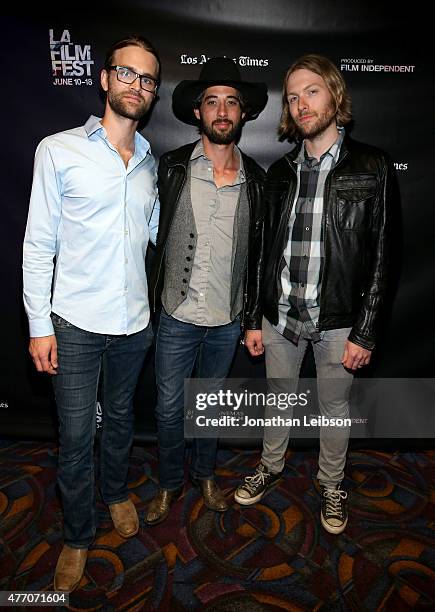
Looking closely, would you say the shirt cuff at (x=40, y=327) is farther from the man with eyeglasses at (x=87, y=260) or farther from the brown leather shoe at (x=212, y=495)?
the brown leather shoe at (x=212, y=495)

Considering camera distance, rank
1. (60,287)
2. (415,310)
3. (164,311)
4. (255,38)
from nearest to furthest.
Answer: (60,287), (164,311), (255,38), (415,310)

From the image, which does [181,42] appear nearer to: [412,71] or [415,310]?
[412,71]

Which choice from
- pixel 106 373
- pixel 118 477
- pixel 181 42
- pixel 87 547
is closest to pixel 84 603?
pixel 87 547

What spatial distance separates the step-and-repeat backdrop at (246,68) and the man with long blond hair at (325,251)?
525 mm

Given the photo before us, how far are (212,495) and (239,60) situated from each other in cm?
270

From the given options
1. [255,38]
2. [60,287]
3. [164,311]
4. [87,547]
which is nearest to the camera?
[60,287]

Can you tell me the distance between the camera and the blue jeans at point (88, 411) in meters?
2.02

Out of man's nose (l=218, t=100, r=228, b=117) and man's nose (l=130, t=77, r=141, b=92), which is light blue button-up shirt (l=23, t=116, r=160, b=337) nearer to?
man's nose (l=130, t=77, r=141, b=92)

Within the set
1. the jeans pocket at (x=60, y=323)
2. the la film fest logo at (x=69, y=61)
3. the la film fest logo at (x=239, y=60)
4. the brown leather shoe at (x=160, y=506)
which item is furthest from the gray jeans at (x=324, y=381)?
the la film fest logo at (x=69, y=61)

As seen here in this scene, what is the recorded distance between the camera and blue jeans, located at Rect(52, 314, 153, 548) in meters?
2.02

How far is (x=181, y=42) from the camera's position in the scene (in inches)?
111

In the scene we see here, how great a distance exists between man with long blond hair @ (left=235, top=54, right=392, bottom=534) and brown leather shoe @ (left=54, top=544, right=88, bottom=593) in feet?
4.32

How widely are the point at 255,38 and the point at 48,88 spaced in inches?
53.6

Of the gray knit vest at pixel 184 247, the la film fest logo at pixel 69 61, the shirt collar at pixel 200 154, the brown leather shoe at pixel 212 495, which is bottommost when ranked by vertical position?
the brown leather shoe at pixel 212 495
